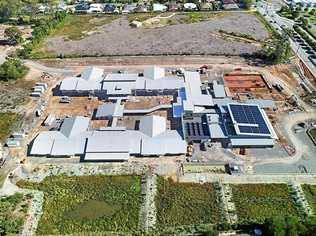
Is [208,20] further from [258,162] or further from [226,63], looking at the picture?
[258,162]

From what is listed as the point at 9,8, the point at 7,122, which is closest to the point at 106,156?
the point at 7,122

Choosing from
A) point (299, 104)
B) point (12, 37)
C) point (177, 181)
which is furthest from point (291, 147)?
point (12, 37)

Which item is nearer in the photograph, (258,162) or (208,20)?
(258,162)

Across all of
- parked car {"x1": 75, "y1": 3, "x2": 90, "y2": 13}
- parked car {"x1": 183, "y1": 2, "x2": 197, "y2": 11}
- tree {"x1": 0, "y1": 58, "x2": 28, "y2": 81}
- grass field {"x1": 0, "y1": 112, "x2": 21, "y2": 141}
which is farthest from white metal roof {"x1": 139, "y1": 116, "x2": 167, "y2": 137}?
parked car {"x1": 75, "y1": 3, "x2": 90, "y2": 13}

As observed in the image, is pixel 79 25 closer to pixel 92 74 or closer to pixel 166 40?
pixel 166 40

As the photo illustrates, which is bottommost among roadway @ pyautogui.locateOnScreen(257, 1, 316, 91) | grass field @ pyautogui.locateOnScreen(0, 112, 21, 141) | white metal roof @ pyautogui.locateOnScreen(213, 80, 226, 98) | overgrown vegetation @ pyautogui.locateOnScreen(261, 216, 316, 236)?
roadway @ pyautogui.locateOnScreen(257, 1, 316, 91)

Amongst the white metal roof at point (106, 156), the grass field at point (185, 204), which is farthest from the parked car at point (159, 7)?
the grass field at point (185, 204)

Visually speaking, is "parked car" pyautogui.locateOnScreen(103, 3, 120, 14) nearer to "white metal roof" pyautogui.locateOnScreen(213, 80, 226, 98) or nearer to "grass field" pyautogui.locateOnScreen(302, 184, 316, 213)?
"white metal roof" pyautogui.locateOnScreen(213, 80, 226, 98)
